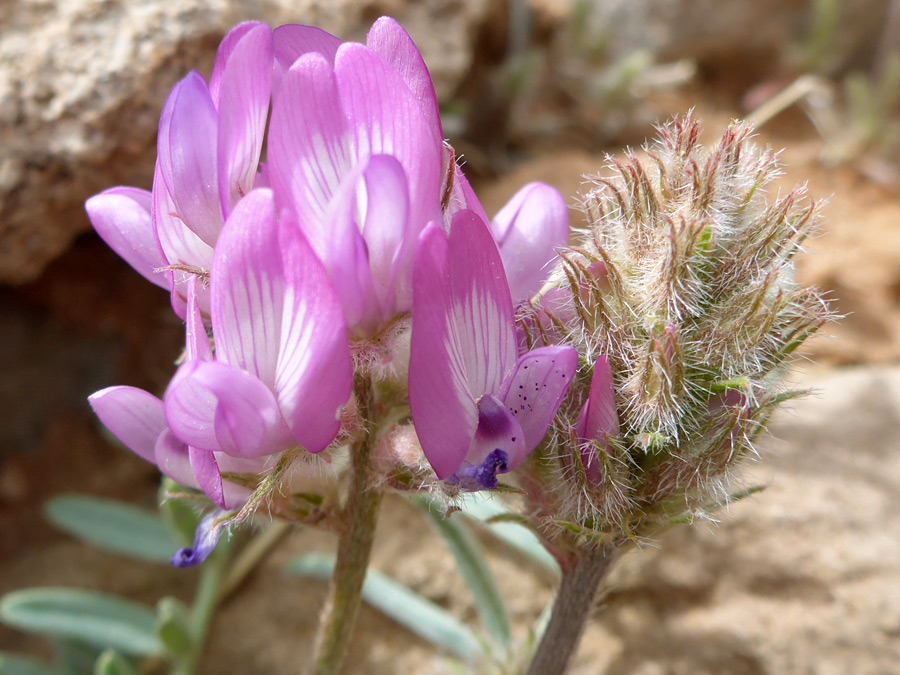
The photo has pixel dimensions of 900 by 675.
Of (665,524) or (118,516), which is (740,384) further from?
(118,516)

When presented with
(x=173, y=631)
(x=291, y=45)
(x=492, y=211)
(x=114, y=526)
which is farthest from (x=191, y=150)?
(x=492, y=211)

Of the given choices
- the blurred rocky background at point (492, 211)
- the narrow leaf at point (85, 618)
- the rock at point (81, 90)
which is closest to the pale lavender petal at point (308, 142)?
the blurred rocky background at point (492, 211)

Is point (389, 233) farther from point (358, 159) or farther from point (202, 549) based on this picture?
point (202, 549)

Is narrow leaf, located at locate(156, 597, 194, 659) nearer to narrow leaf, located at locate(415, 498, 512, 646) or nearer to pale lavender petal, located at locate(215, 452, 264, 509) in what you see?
narrow leaf, located at locate(415, 498, 512, 646)

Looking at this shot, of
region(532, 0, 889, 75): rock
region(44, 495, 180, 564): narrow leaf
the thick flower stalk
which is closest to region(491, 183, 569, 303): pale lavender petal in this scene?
the thick flower stalk

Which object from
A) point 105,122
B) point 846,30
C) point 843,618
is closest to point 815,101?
point 846,30

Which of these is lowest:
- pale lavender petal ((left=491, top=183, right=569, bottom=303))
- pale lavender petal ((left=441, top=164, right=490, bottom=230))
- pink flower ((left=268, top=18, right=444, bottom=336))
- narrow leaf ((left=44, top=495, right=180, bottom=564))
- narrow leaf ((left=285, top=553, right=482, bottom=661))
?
narrow leaf ((left=285, top=553, right=482, bottom=661))
